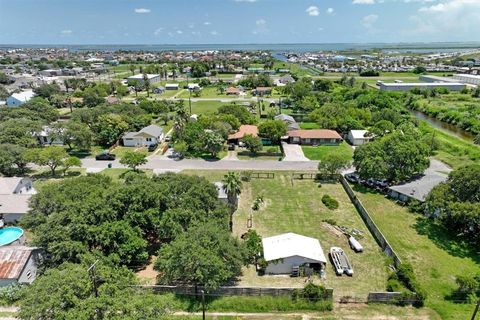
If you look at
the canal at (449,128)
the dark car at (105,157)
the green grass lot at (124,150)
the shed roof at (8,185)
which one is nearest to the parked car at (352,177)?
the green grass lot at (124,150)

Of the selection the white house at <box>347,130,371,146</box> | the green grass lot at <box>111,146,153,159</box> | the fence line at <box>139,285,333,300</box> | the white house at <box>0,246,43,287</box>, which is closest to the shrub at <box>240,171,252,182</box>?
the green grass lot at <box>111,146,153,159</box>

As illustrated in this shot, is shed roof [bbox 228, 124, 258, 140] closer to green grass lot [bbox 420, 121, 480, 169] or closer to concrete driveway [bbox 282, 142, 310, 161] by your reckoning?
concrete driveway [bbox 282, 142, 310, 161]

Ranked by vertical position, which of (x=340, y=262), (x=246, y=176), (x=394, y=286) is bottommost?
(x=340, y=262)

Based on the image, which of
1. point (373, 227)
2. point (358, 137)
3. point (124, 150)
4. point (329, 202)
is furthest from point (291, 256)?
point (124, 150)

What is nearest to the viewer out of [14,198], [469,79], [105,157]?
[14,198]

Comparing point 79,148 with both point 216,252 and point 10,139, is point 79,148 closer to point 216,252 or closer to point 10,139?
point 10,139

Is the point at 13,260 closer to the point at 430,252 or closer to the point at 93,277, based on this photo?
the point at 93,277

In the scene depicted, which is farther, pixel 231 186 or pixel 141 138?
pixel 141 138
